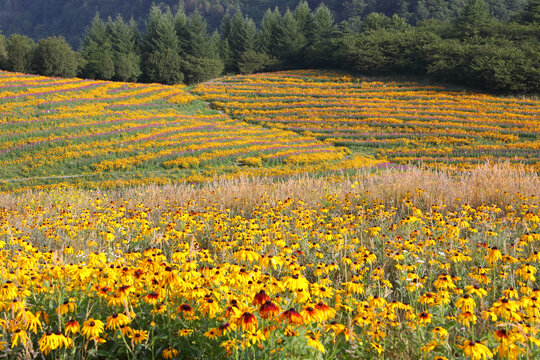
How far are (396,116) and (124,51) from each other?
125 feet

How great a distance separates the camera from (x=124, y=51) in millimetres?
53969

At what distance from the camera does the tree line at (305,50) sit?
3472 centimetres

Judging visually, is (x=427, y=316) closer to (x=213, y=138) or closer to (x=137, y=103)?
(x=213, y=138)

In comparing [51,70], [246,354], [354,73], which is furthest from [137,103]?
[246,354]

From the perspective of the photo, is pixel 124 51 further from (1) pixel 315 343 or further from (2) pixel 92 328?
(1) pixel 315 343

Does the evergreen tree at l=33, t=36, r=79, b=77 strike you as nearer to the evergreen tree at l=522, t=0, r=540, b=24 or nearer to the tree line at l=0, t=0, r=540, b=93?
the tree line at l=0, t=0, r=540, b=93

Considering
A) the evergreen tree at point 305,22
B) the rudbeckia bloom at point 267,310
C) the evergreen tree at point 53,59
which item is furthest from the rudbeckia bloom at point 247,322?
the evergreen tree at point 305,22

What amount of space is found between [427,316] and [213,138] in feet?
79.4

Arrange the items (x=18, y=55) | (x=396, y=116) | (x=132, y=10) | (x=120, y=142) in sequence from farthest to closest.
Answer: (x=132, y=10) → (x=18, y=55) → (x=396, y=116) → (x=120, y=142)

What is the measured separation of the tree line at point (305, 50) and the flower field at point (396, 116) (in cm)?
240

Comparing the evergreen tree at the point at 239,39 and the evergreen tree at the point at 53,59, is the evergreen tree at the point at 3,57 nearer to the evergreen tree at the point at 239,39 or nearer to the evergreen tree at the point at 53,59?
the evergreen tree at the point at 53,59

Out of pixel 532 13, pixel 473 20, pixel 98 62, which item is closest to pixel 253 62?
pixel 98 62

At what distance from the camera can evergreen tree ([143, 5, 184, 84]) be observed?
49.4 meters

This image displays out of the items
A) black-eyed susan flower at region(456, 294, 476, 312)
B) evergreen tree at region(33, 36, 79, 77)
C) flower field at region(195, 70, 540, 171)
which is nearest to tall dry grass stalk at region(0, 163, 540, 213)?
black-eyed susan flower at region(456, 294, 476, 312)
